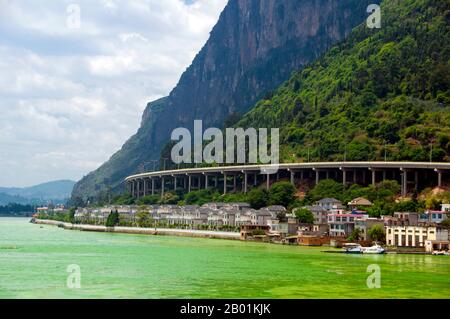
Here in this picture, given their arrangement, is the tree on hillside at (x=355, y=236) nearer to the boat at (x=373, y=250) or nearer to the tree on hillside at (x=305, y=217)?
the boat at (x=373, y=250)

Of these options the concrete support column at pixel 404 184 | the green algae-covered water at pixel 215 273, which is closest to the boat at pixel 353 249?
the green algae-covered water at pixel 215 273

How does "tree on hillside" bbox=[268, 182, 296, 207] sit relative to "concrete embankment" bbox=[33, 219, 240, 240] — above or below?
above

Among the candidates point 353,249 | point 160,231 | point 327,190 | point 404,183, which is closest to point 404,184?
point 404,183

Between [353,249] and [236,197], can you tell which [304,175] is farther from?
[353,249]

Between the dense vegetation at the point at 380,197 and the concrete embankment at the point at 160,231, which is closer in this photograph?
the dense vegetation at the point at 380,197

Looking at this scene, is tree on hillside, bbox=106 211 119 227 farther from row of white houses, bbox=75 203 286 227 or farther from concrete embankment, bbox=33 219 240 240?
row of white houses, bbox=75 203 286 227

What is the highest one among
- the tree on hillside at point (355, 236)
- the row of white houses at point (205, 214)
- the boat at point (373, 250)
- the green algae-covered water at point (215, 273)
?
the row of white houses at point (205, 214)

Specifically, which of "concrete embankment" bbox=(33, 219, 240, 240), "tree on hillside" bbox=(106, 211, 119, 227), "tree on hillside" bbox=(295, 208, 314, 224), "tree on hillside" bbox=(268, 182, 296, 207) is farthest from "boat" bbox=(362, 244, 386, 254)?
"tree on hillside" bbox=(106, 211, 119, 227)
